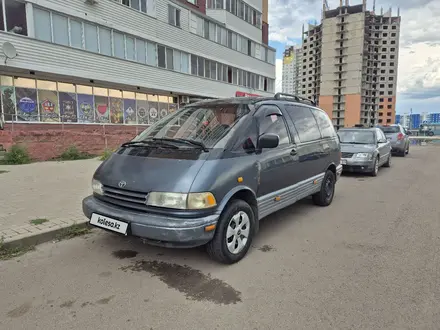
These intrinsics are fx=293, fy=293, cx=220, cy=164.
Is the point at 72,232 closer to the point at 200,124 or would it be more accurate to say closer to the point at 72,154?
the point at 200,124

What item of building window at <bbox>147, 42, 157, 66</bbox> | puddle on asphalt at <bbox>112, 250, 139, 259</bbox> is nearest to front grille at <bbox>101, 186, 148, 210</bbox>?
puddle on asphalt at <bbox>112, 250, 139, 259</bbox>

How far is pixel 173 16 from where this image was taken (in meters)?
21.7

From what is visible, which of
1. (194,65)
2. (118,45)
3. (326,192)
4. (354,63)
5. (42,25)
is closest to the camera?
(326,192)

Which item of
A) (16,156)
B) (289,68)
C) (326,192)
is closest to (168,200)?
(326,192)

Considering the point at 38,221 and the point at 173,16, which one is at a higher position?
the point at 173,16

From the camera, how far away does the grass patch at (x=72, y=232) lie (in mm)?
4201

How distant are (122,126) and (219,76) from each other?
10.7 metres

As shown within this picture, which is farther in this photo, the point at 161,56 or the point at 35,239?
the point at 161,56

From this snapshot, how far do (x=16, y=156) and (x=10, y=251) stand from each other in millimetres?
8481

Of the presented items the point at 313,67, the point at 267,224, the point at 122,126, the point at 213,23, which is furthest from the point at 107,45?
the point at 313,67

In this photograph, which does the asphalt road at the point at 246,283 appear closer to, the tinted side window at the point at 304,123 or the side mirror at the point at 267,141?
the side mirror at the point at 267,141

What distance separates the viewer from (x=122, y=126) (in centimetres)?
1958

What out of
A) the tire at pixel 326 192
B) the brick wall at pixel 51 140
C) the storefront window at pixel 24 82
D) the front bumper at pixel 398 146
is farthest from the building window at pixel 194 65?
the tire at pixel 326 192

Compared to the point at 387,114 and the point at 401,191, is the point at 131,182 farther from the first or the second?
the point at 387,114
